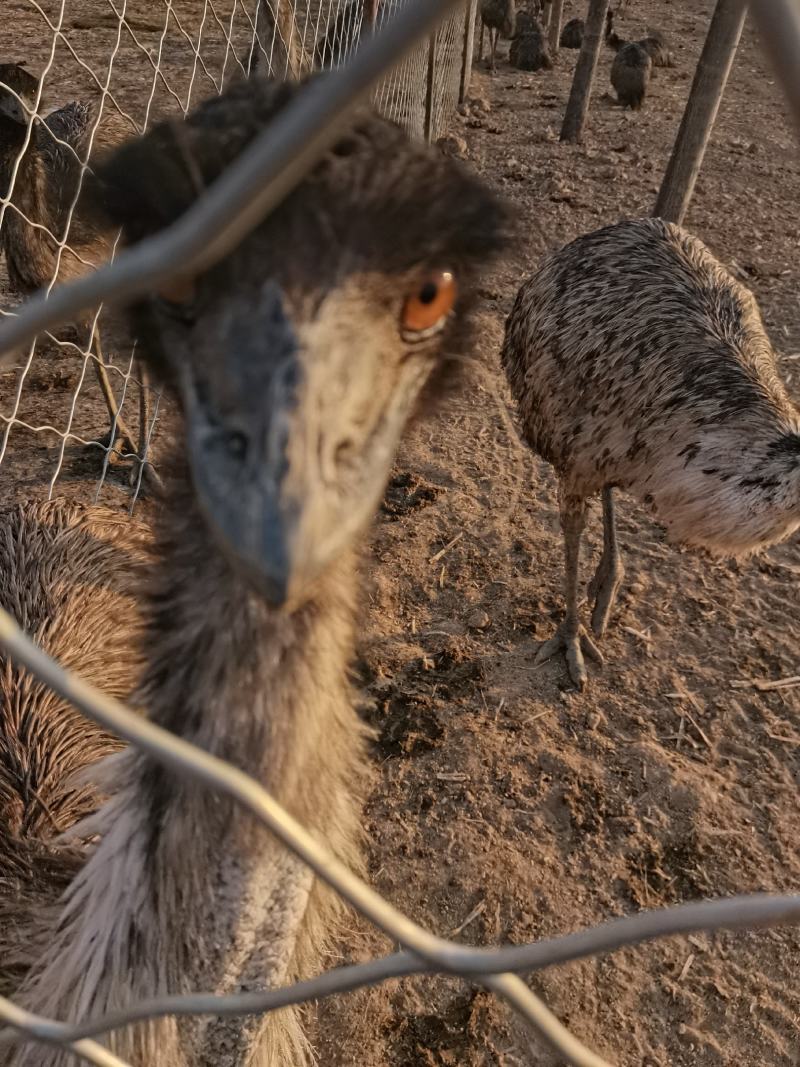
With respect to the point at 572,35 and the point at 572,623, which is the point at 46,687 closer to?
the point at 572,623

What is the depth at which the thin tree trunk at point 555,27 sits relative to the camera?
10438 mm

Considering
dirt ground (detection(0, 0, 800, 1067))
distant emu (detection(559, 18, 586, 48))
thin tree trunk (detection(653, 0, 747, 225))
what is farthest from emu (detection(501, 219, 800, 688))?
distant emu (detection(559, 18, 586, 48))

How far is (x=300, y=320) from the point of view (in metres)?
0.80

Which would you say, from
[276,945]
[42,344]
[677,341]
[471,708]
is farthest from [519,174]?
[276,945]

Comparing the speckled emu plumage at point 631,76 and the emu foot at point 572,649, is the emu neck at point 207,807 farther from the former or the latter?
the speckled emu plumage at point 631,76

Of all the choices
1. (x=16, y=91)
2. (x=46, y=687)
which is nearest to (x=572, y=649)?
(x=46, y=687)

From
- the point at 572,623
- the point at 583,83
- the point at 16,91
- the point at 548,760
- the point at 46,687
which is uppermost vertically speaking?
the point at 16,91

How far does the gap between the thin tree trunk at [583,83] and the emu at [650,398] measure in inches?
195

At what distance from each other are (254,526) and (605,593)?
9.37ft

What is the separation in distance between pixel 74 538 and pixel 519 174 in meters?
5.91

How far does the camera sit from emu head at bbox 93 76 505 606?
2.50 ft

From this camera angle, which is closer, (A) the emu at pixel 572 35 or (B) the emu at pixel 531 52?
(B) the emu at pixel 531 52

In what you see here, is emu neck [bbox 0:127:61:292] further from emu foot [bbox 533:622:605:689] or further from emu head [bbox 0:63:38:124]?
emu foot [bbox 533:622:605:689]

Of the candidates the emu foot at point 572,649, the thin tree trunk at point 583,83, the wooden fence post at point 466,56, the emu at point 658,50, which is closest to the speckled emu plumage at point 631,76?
the emu at point 658,50
